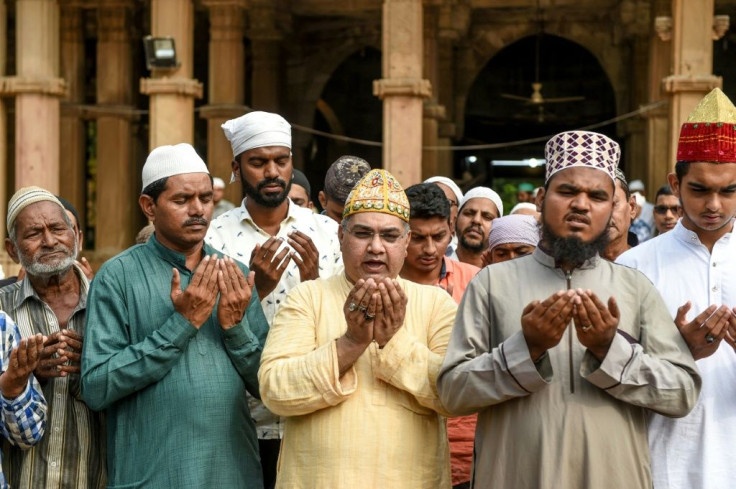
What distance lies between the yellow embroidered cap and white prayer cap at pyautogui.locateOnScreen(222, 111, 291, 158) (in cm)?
108

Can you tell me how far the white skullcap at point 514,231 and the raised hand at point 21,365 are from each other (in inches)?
103

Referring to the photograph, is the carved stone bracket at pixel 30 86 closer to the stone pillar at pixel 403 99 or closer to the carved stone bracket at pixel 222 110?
the carved stone bracket at pixel 222 110

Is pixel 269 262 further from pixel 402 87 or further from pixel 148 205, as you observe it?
pixel 402 87

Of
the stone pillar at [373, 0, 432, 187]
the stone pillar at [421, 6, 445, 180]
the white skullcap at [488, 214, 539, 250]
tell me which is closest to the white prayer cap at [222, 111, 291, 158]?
the white skullcap at [488, 214, 539, 250]

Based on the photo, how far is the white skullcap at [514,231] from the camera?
5.80 m

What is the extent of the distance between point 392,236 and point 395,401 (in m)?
0.62

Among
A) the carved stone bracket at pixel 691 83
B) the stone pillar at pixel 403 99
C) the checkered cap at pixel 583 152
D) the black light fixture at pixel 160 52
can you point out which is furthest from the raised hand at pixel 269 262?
the black light fixture at pixel 160 52

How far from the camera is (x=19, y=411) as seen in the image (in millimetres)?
4109

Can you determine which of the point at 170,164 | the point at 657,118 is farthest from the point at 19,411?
the point at 657,118

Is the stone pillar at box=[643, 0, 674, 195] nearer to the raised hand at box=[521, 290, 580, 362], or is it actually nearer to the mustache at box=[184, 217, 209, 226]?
the mustache at box=[184, 217, 209, 226]

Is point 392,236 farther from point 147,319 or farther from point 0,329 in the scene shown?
point 0,329

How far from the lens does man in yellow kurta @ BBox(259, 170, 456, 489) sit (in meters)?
3.79

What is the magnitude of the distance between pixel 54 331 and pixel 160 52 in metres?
9.72

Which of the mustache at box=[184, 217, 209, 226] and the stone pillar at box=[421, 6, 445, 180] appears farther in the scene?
the stone pillar at box=[421, 6, 445, 180]
